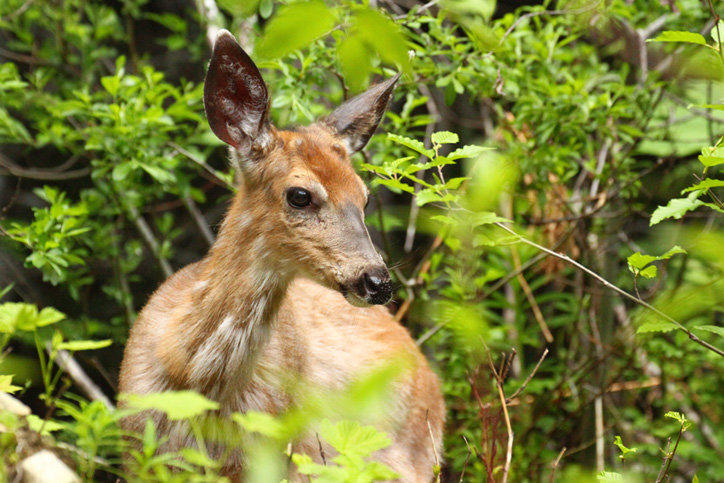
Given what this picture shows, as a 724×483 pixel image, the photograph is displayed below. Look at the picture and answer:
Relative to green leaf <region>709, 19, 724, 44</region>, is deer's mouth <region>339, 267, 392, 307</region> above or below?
below

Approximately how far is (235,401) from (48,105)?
11.3ft

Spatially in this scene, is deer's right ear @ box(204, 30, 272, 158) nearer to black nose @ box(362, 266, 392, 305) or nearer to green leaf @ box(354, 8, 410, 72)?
black nose @ box(362, 266, 392, 305)

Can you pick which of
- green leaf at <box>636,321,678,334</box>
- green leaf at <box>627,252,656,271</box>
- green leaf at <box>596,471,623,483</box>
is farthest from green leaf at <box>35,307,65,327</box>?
green leaf at <box>636,321,678,334</box>

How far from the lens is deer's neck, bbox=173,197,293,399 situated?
4043 millimetres

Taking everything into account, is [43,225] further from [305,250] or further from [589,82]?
[589,82]

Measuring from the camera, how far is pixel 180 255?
846cm

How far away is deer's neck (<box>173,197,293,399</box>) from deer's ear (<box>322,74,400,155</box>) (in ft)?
2.82

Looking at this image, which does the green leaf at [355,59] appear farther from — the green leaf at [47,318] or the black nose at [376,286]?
the black nose at [376,286]

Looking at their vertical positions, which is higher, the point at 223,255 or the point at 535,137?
the point at 223,255

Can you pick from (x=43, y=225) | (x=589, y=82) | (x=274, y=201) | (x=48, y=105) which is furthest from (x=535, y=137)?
(x=48, y=105)

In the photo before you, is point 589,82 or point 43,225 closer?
point 43,225

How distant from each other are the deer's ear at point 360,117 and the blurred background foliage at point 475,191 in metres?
0.20

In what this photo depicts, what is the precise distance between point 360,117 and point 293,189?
2.77 ft

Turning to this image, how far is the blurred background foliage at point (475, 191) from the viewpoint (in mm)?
5047
